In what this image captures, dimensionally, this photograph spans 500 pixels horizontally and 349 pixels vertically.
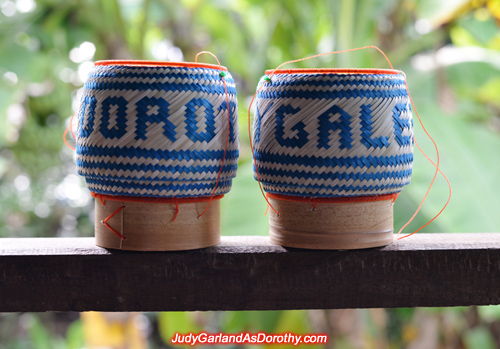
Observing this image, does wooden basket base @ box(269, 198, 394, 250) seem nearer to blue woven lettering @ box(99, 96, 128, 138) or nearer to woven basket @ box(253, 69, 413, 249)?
woven basket @ box(253, 69, 413, 249)

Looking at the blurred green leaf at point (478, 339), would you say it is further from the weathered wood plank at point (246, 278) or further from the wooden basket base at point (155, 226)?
the wooden basket base at point (155, 226)

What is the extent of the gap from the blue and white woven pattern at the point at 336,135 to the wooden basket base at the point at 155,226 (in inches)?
3.1

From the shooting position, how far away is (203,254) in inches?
17.6

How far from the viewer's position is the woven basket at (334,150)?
422mm

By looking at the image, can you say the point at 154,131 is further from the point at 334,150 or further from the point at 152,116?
the point at 334,150

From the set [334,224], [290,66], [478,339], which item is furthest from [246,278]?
[478,339]

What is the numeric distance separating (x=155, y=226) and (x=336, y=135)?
17 cm

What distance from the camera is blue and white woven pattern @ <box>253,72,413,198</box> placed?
42cm

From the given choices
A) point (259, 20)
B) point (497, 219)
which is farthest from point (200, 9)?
point (497, 219)

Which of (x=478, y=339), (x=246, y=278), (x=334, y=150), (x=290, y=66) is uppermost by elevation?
(x=290, y=66)

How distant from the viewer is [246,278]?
449mm

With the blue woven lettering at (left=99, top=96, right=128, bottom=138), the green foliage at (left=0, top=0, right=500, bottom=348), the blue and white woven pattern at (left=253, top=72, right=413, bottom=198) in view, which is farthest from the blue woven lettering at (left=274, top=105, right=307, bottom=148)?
the green foliage at (left=0, top=0, right=500, bottom=348)

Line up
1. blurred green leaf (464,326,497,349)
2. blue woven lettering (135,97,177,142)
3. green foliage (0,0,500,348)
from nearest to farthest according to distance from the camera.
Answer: blue woven lettering (135,97,177,142) < green foliage (0,0,500,348) < blurred green leaf (464,326,497,349)

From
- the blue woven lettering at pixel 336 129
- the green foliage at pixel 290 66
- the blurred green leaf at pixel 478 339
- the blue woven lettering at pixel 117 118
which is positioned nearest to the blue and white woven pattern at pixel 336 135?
the blue woven lettering at pixel 336 129
